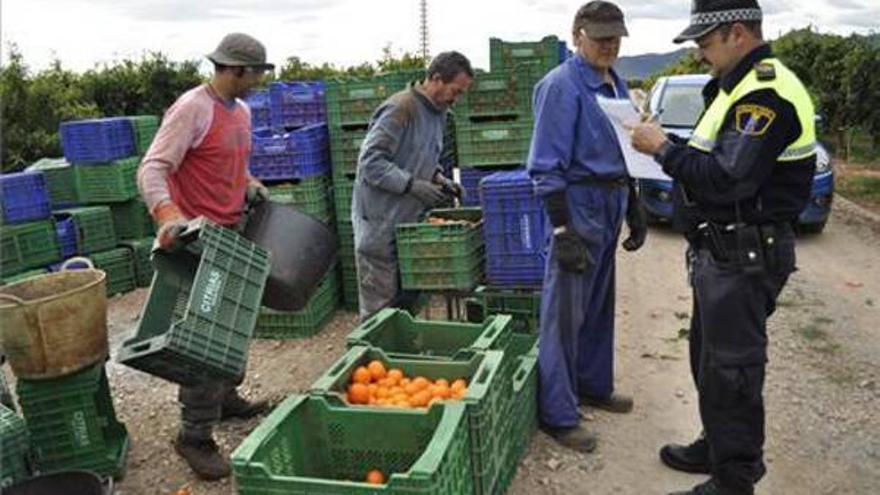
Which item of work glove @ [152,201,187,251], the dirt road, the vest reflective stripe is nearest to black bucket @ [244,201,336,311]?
work glove @ [152,201,187,251]

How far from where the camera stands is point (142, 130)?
9.20 meters

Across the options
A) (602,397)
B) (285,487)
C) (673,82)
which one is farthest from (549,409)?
(673,82)

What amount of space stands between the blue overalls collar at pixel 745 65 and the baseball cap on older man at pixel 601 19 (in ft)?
3.00

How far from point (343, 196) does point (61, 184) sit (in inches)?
156

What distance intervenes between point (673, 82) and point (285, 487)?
9.32 metres

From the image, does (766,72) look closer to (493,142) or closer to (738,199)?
(738,199)

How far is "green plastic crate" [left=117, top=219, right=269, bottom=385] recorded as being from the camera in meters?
3.42

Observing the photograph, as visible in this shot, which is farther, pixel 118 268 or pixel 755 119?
pixel 118 268

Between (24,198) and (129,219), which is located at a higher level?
(24,198)

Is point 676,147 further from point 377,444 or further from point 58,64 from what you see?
point 58,64

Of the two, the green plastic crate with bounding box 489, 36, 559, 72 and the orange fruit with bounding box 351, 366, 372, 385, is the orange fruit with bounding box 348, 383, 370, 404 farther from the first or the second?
the green plastic crate with bounding box 489, 36, 559, 72

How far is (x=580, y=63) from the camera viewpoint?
4266 millimetres

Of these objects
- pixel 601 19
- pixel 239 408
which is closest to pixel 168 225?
pixel 239 408

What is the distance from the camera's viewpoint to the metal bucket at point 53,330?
13.1 ft
